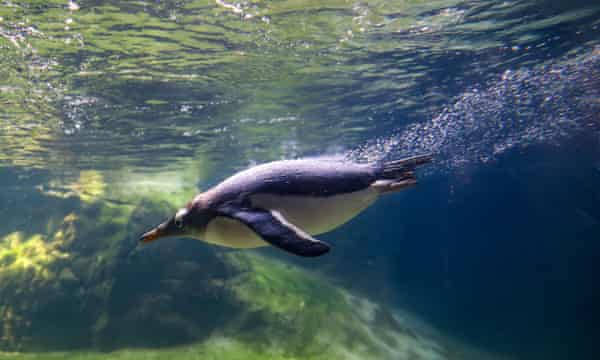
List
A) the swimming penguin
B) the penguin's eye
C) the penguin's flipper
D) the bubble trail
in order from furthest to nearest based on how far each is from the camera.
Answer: the bubble trail, the penguin's eye, the swimming penguin, the penguin's flipper

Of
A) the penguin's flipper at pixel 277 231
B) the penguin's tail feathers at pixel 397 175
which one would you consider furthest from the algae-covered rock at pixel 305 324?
the penguin's flipper at pixel 277 231

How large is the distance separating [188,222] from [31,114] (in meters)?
11.6

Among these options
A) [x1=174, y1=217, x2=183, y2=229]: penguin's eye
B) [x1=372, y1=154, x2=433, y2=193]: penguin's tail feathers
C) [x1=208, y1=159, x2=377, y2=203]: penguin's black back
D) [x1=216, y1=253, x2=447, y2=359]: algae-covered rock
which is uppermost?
[x1=372, y1=154, x2=433, y2=193]: penguin's tail feathers

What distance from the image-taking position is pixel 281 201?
1498 millimetres

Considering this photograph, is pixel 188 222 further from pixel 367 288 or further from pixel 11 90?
pixel 367 288

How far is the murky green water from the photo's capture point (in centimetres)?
703

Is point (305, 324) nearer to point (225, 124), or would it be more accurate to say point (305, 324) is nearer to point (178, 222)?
point (178, 222)

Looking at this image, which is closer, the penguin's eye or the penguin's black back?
the penguin's black back

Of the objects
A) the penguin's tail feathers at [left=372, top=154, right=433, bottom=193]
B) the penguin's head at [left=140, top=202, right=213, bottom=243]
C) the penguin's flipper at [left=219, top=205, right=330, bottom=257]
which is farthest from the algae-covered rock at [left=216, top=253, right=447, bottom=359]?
the penguin's flipper at [left=219, top=205, right=330, bottom=257]

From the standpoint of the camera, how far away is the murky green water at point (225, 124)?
7.03 m

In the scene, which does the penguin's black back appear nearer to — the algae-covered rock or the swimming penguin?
the swimming penguin

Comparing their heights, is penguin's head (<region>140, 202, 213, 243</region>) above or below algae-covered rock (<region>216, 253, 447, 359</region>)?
above

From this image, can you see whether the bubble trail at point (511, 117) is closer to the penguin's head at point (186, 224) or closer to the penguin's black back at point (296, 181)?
the penguin's black back at point (296, 181)

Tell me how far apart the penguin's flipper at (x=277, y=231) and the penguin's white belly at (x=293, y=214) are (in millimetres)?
62
